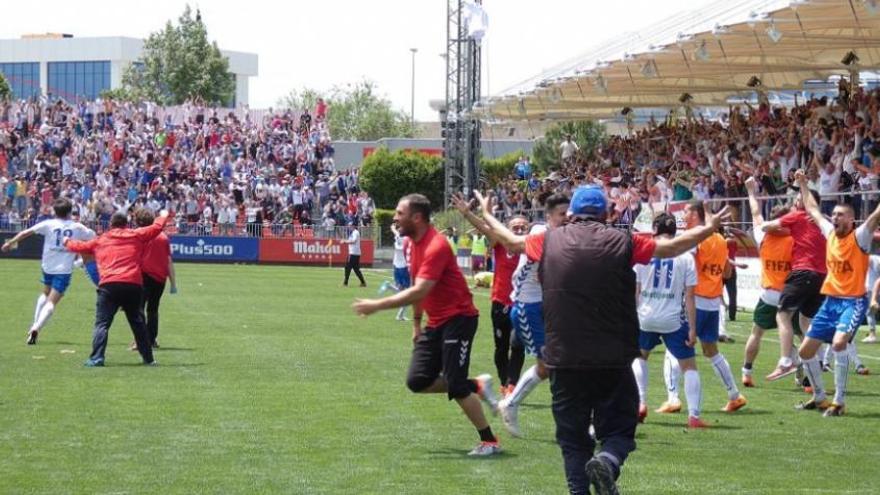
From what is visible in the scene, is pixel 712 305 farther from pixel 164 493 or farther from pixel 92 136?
pixel 92 136

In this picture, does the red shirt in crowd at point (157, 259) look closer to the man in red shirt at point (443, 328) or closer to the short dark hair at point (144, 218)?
the short dark hair at point (144, 218)

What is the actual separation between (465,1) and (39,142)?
20044mm

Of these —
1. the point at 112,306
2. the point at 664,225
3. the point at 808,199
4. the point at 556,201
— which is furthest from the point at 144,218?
the point at 808,199

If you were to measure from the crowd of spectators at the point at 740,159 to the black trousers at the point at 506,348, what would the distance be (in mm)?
12126

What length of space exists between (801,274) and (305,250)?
39.6m

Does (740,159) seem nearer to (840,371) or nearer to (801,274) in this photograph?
(801,274)

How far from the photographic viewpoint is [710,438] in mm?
11492

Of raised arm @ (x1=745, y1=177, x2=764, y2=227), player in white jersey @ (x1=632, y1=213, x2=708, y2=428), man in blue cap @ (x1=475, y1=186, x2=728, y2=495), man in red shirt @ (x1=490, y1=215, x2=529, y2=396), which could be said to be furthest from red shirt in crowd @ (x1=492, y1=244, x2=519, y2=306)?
man in blue cap @ (x1=475, y1=186, x2=728, y2=495)

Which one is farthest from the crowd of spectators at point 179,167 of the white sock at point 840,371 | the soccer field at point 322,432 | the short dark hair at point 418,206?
the short dark hair at point 418,206

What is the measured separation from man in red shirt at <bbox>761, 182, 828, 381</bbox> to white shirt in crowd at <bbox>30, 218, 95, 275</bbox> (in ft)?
29.1

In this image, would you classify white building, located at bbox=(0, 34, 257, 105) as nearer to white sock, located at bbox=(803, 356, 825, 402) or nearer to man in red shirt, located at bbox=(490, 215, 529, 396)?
man in red shirt, located at bbox=(490, 215, 529, 396)

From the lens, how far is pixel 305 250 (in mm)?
53406

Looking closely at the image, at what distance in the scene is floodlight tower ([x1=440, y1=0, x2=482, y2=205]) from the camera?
50.4 metres

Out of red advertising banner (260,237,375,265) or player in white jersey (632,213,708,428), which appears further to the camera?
red advertising banner (260,237,375,265)
